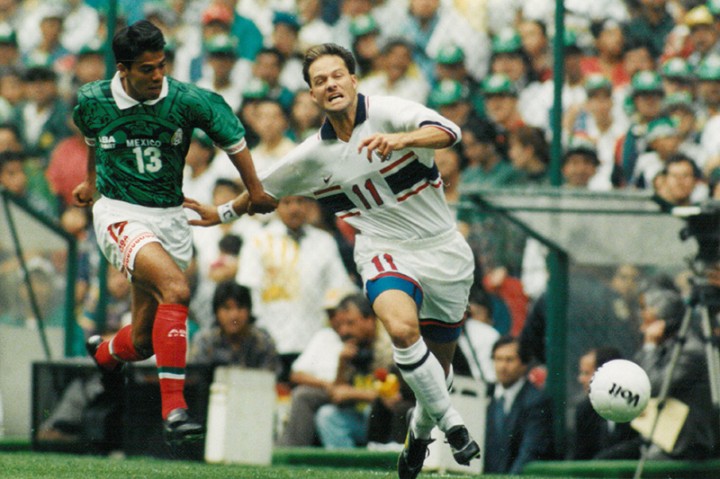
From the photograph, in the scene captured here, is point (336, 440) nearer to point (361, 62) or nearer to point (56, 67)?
point (361, 62)

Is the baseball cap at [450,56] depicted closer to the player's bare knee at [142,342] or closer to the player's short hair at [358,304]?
the player's short hair at [358,304]

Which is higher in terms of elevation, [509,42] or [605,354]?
[509,42]

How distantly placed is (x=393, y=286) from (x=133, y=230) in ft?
5.02

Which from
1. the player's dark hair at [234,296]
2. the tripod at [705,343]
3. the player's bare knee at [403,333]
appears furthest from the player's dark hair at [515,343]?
the player's bare knee at [403,333]

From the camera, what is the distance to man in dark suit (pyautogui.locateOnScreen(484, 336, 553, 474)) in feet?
31.7

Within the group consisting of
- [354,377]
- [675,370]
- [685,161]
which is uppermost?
[685,161]

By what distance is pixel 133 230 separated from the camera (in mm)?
7664

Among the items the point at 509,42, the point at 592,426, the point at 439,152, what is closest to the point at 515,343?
the point at 592,426

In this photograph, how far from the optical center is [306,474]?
8.51 m

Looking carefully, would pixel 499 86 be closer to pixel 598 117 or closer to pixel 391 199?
pixel 598 117

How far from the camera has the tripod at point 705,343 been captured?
892cm

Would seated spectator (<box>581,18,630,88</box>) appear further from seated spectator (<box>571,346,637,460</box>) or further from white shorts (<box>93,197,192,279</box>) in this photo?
white shorts (<box>93,197,192,279</box>)

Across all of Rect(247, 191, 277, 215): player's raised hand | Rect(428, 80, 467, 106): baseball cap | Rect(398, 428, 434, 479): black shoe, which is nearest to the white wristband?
Rect(247, 191, 277, 215): player's raised hand

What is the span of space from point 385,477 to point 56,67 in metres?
7.44
